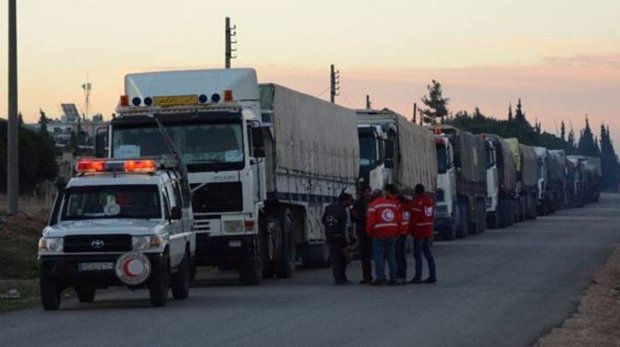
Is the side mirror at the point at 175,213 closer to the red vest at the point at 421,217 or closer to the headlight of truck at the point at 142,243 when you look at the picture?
the headlight of truck at the point at 142,243

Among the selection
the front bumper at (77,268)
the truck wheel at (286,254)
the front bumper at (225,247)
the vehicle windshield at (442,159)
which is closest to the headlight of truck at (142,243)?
the front bumper at (77,268)

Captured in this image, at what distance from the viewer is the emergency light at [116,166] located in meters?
24.6

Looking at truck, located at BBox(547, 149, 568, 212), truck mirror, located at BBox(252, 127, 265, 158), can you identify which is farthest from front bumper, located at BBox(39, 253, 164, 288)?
truck, located at BBox(547, 149, 568, 212)

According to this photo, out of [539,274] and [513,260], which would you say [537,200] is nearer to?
[513,260]

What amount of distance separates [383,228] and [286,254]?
3.13 m

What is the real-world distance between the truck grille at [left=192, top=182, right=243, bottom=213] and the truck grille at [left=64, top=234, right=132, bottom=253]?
5.23 m

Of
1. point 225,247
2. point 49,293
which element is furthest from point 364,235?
point 49,293

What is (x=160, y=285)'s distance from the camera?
23.4 meters

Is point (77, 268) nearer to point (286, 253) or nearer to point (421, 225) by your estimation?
point (421, 225)

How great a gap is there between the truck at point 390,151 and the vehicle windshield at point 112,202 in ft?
54.2

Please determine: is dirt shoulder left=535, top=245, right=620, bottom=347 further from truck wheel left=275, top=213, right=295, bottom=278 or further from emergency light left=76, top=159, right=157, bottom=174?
emergency light left=76, top=159, right=157, bottom=174

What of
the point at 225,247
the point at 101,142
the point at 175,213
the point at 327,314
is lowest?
the point at 327,314

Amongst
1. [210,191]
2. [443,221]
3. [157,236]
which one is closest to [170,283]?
[157,236]

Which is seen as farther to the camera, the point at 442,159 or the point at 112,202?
the point at 442,159
